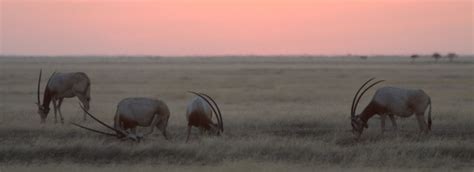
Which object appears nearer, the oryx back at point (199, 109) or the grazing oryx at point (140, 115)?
the grazing oryx at point (140, 115)

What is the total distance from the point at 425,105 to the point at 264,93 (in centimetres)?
1674

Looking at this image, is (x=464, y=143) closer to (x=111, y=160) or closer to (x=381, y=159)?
(x=381, y=159)

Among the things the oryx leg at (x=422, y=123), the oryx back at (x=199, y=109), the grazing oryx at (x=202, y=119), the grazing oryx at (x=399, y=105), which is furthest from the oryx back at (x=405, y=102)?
the oryx back at (x=199, y=109)

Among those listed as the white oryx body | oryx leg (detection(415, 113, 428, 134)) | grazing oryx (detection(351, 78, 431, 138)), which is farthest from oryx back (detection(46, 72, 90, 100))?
oryx leg (detection(415, 113, 428, 134))

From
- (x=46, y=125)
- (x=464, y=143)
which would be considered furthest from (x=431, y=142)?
(x=46, y=125)

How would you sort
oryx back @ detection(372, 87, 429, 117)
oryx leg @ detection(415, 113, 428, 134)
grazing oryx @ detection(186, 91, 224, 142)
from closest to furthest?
grazing oryx @ detection(186, 91, 224, 142)
oryx leg @ detection(415, 113, 428, 134)
oryx back @ detection(372, 87, 429, 117)

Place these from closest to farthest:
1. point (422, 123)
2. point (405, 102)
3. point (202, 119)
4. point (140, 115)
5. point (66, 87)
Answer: point (140, 115), point (202, 119), point (422, 123), point (405, 102), point (66, 87)

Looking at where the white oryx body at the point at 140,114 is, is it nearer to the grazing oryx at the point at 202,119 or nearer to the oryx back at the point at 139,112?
the oryx back at the point at 139,112

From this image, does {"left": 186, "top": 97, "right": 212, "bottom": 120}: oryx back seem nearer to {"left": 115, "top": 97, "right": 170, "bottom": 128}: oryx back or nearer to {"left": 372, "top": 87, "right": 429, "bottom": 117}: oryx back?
{"left": 115, "top": 97, "right": 170, "bottom": 128}: oryx back

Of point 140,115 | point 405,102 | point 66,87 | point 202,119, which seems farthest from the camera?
point 66,87

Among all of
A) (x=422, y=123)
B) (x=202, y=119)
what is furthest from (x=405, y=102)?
(x=202, y=119)

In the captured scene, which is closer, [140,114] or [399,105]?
[140,114]

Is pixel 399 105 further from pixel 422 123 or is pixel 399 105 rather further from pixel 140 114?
pixel 140 114

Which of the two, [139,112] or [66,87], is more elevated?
[66,87]
